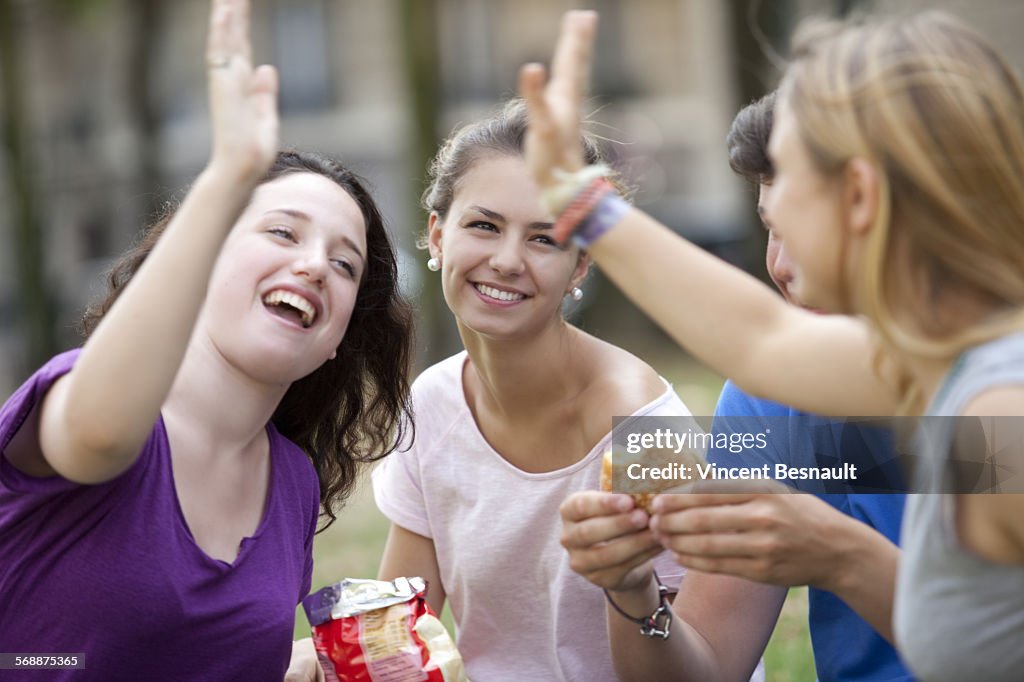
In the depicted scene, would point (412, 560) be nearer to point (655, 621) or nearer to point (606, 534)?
point (655, 621)

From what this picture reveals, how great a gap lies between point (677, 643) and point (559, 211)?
1.08 m

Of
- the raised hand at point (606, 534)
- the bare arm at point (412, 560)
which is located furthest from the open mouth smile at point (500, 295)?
the raised hand at point (606, 534)

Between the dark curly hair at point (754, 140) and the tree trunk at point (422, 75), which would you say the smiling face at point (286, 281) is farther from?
the tree trunk at point (422, 75)

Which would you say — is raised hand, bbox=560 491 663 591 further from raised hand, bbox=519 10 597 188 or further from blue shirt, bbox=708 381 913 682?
blue shirt, bbox=708 381 913 682

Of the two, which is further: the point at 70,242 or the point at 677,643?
the point at 70,242

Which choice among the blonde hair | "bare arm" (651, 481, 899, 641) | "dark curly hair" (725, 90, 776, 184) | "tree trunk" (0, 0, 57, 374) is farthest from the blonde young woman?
"tree trunk" (0, 0, 57, 374)

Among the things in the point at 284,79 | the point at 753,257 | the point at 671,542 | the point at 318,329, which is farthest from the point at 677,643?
the point at 284,79

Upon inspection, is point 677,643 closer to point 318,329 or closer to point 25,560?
point 318,329

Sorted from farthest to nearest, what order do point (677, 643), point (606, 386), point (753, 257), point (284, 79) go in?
point (284, 79)
point (753, 257)
point (606, 386)
point (677, 643)

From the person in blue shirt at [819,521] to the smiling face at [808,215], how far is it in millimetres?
440

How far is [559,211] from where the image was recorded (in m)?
2.04

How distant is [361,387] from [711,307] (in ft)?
4.92

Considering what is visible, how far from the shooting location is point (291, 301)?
2.70 meters

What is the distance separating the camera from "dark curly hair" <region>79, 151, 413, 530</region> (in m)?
3.22
